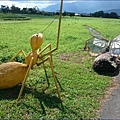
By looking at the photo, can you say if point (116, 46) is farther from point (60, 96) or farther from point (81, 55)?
point (81, 55)

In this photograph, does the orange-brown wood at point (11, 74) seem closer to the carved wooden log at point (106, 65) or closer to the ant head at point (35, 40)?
the ant head at point (35, 40)

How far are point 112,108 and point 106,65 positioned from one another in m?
1.91

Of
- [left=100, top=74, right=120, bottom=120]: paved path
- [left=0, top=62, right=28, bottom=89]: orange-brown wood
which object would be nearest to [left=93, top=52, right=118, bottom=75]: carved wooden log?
[left=100, top=74, right=120, bottom=120]: paved path

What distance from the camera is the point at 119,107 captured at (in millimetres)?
3572

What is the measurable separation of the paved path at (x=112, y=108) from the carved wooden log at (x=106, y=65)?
123 cm

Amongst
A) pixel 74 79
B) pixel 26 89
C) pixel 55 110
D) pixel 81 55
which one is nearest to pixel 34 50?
pixel 26 89

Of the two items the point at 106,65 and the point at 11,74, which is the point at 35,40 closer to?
the point at 11,74

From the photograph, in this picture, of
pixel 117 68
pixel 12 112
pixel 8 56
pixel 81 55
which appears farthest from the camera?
pixel 81 55

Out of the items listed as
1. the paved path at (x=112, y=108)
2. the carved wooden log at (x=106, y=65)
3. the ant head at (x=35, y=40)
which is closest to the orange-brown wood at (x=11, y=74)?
the ant head at (x=35, y=40)

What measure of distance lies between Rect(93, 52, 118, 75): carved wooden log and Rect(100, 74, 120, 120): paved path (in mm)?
1228

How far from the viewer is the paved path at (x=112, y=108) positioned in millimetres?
3277

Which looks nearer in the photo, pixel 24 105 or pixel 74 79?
pixel 24 105

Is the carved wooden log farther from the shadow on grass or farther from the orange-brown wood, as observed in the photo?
the orange-brown wood

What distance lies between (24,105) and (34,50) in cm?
93
